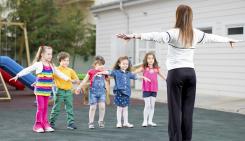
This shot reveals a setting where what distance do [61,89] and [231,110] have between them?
5291 millimetres

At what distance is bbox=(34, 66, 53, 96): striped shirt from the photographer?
9.20m

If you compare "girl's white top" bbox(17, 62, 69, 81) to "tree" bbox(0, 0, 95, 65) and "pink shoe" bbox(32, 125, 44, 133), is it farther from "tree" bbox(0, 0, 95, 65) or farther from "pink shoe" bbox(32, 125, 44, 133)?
"tree" bbox(0, 0, 95, 65)

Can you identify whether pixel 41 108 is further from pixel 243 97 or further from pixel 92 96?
pixel 243 97

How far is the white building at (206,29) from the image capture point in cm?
1655

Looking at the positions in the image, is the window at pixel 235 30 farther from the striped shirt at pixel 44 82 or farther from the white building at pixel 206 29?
the striped shirt at pixel 44 82

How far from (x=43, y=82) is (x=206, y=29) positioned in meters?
10.2

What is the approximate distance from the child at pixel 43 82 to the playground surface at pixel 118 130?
248 mm

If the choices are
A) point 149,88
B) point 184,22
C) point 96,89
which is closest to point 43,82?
point 96,89

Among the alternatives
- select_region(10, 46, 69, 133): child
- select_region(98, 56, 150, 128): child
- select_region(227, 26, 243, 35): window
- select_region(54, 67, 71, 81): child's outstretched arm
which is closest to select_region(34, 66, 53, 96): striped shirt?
select_region(10, 46, 69, 133): child

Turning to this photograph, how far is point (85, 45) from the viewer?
31.9 metres

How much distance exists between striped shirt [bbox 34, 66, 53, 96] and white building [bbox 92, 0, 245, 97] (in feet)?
28.7

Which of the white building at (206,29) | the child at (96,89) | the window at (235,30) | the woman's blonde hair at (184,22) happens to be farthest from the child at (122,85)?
the window at (235,30)

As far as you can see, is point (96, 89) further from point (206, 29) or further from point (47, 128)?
point (206, 29)

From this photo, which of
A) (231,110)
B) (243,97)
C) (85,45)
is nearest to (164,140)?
(231,110)
